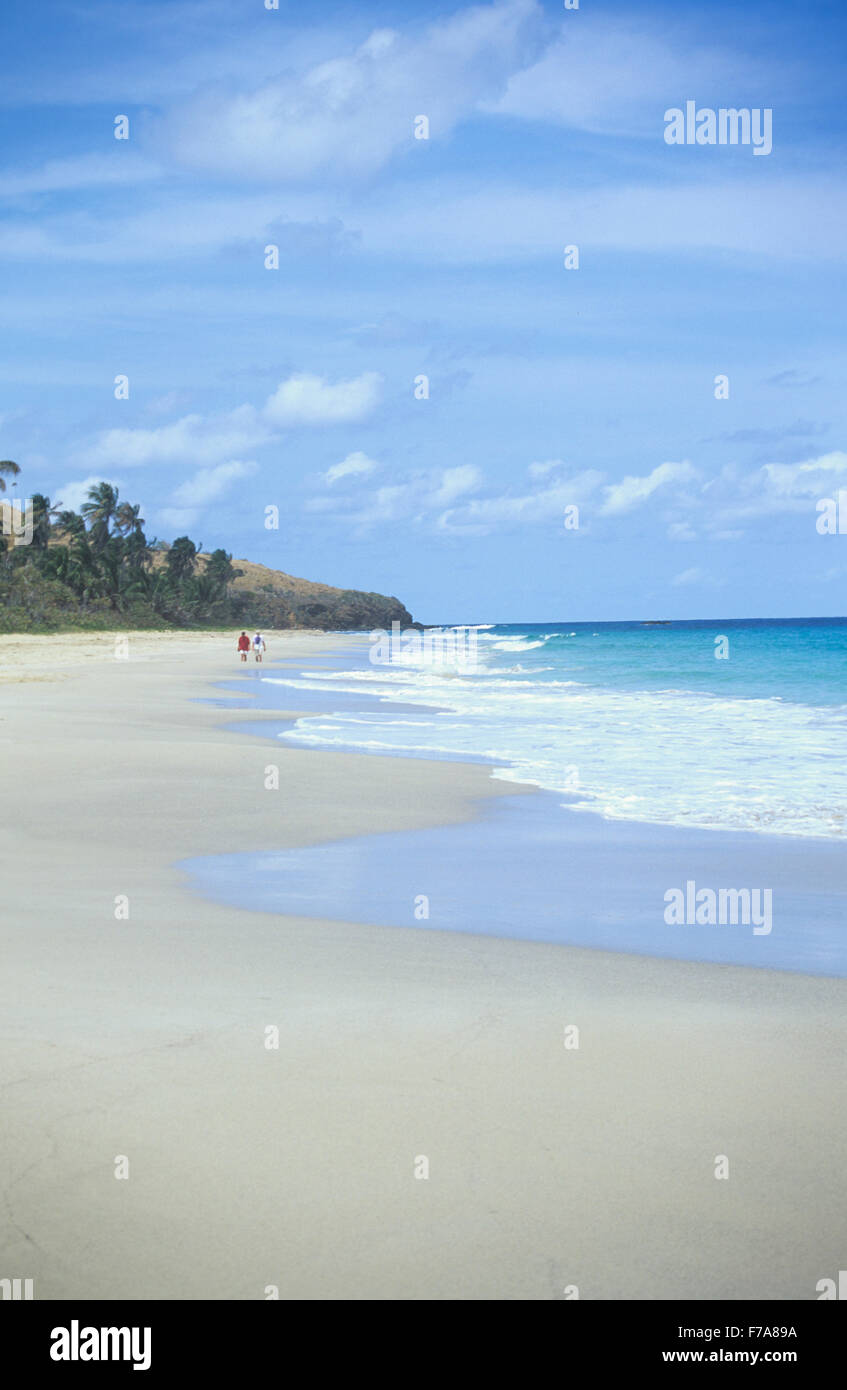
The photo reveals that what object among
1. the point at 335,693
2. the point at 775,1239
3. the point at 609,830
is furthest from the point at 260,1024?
the point at 335,693

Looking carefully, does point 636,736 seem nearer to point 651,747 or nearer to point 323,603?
point 651,747

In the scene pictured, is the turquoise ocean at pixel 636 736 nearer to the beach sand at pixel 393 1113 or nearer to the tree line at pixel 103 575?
the beach sand at pixel 393 1113

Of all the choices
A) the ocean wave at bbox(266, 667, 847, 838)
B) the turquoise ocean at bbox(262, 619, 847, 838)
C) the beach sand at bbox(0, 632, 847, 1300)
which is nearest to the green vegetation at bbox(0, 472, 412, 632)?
the turquoise ocean at bbox(262, 619, 847, 838)

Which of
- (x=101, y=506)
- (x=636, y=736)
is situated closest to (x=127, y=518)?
(x=101, y=506)

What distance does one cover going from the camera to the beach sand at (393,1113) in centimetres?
329

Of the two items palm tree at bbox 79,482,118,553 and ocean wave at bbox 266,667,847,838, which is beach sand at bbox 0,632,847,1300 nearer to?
ocean wave at bbox 266,667,847,838

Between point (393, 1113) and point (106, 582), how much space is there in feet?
303

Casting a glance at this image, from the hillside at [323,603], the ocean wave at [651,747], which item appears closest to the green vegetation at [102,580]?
the hillside at [323,603]

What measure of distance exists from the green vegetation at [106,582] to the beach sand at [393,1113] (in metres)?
65.0

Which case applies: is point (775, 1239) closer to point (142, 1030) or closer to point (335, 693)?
point (142, 1030)

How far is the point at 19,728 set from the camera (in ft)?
60.4

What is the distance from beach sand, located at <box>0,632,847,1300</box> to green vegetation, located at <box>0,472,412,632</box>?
65.0 meters

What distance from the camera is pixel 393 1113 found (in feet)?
13.7

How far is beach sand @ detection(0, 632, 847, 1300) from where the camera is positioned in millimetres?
3289
